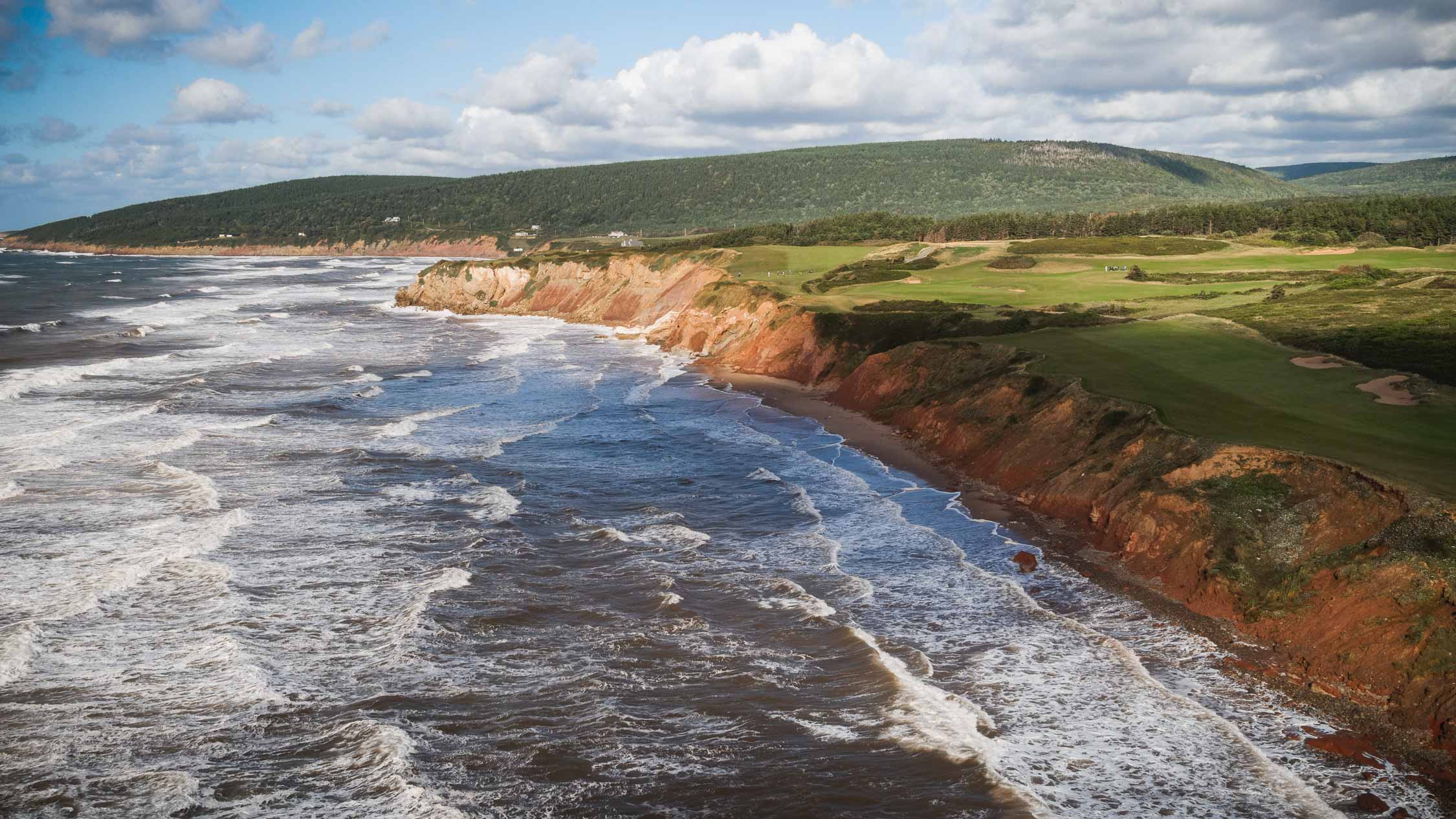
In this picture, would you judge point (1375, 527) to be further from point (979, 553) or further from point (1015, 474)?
point (1015, 474)

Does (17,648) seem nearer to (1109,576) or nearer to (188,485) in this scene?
(188,485)

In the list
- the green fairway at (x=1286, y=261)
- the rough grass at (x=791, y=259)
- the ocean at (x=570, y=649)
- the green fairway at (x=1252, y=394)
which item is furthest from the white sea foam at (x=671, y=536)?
the green fairway at (x=1286, y=261)

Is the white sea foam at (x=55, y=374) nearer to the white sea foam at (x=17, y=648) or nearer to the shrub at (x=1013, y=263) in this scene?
the white sea foam at (x=17, y=648)

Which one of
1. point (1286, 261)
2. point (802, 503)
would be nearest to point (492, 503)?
point (802, 503)

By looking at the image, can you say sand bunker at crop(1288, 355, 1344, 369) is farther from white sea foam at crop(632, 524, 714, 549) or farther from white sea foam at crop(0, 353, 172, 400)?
white sea foam at crop(0, 353, 172, 400)

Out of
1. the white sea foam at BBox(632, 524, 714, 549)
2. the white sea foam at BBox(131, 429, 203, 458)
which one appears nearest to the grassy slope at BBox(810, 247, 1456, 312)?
the white sea foam at BBox(632, 524, 714, 549)
